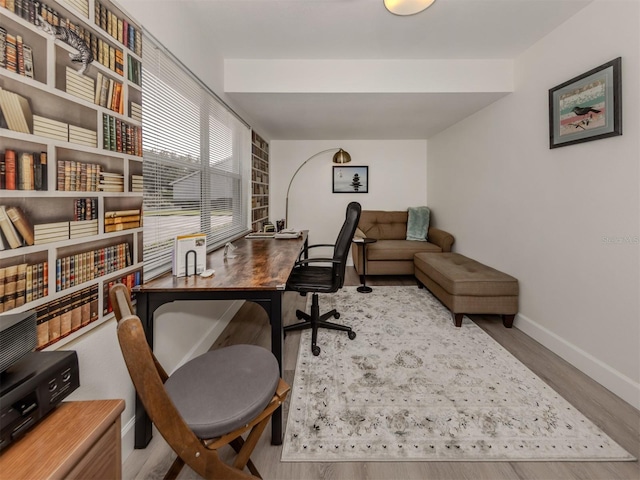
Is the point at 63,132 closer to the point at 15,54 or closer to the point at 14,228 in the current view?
the point at 15,54

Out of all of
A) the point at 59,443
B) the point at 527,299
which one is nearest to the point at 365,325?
the point at 527,299

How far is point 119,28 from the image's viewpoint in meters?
1.27

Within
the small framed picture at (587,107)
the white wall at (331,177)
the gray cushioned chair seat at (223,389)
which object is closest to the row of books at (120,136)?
the gray cushioned chair seat at (223,389)

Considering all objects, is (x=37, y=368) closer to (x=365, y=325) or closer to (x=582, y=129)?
(x=365, y=325)

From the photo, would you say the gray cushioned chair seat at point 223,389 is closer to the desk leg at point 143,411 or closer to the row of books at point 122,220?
the desk leg at point 143,411

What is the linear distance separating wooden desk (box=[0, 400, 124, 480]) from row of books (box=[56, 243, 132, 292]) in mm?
478

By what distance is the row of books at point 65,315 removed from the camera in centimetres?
93

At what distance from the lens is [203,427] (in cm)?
89

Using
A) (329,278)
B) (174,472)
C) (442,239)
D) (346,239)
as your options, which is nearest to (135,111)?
(346,239)

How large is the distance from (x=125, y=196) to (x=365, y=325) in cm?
211

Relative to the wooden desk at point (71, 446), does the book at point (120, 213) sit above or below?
above

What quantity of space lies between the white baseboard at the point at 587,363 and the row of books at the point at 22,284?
284 cm

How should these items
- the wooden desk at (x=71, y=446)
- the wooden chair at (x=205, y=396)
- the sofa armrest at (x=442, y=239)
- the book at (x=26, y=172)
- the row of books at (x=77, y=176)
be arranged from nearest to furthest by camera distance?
the wooden desk at (x=71, y=446)
the wooden chair at (x=205, y=396)
the book at (x=26, y=172)
the row of books at (x=77, y=176)
the sofa armrest at (x=442, y=239)

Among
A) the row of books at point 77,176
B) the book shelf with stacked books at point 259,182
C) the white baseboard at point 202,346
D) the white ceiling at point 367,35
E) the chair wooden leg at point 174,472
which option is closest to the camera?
the row of books at point 77,176
